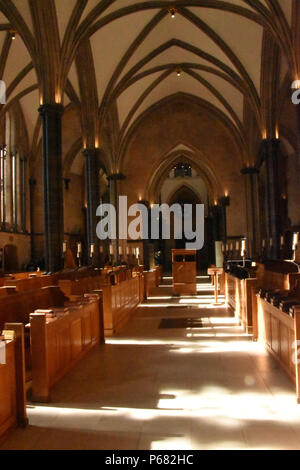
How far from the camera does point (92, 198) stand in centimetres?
1995

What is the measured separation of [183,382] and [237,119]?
21.9m

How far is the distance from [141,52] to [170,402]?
61.3ft

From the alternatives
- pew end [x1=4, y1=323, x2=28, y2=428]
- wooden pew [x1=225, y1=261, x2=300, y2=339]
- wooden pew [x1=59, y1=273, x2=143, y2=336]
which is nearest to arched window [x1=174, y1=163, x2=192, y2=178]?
wooden pew [x1=59, y1=273, x2=143, y2=336]

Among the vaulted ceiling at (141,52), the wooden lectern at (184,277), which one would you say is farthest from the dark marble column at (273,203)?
the wooden lectern at (184,277)

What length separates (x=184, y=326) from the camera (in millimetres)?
9641

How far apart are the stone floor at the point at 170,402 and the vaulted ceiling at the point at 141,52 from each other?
10.1 meters

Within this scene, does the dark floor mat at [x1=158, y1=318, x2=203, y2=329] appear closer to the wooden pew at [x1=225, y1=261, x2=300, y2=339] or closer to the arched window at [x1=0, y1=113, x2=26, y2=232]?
the wooden pew at [x1=225, y1=261, x2=300, y2=339]

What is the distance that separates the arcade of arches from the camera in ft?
15.7

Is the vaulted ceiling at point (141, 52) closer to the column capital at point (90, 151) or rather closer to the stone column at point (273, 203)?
the column capital at point (90, 151)

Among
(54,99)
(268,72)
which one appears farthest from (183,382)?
(268,72)

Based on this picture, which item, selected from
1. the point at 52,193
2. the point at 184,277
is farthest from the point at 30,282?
the point at 184,277

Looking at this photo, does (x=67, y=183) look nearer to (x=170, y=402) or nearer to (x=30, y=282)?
(x=30, y=282)

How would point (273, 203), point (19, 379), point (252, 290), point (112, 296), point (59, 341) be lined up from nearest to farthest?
point (19, 379), point (59, 341), point (252, 290), point (112, 296), point (273, 203)

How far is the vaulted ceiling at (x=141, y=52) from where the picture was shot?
46.1 ft
